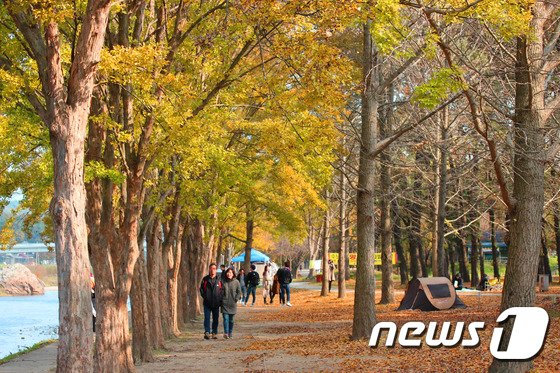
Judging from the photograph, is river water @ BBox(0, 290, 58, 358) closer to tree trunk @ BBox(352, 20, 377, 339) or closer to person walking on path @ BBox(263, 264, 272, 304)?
person walking on path @ BBox(263, 264, 272, 304)

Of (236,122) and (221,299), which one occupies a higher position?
(236,122)


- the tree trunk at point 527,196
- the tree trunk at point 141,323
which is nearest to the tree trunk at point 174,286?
the tree trunk at point 141,323

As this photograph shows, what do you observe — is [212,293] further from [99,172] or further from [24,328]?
[24,328]

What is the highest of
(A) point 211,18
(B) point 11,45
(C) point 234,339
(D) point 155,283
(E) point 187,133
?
(A) point 211,18

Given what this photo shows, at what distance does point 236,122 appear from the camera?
2219 cm

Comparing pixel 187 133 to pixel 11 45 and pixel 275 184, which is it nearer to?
pixel 11 45

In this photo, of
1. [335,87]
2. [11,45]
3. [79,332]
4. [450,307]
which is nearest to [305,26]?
[335,87]

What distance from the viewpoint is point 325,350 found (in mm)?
17578

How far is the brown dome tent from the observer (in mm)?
27172

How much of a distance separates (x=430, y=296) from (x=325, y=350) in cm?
1037

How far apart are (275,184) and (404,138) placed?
15.4 ft

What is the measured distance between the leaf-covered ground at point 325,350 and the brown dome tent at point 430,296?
2.17 feet

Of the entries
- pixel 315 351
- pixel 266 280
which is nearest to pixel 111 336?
pixel 315 351

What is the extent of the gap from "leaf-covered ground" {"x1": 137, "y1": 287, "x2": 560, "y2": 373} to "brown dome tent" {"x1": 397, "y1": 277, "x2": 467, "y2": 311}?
2.17 feet
